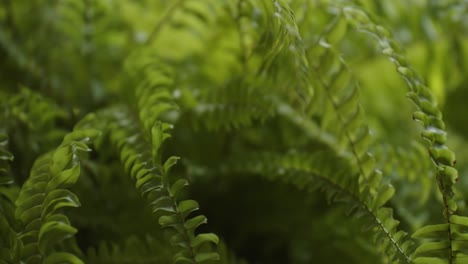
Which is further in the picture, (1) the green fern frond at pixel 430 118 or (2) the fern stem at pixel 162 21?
(2) the fern stem at pixel 162 21

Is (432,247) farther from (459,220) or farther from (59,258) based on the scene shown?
(59,258)

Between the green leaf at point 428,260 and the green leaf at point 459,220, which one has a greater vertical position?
the green leaf at point 459,220

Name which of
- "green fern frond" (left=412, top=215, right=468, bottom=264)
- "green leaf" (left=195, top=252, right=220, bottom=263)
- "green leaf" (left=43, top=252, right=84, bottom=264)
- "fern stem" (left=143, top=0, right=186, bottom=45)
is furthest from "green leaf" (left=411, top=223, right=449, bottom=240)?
"fern stem" (left=143, top=0, right=186, bottom=45)

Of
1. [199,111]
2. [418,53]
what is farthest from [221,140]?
[418,53]

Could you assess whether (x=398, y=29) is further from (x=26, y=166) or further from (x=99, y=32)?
(x=26, y=166)

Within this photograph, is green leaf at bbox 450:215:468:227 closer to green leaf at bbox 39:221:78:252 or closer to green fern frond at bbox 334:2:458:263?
green fern frond at bbox 334:2:458:263

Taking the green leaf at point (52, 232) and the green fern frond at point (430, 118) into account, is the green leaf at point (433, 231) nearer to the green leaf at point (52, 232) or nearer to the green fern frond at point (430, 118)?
the green fern frond at point (430, 118)

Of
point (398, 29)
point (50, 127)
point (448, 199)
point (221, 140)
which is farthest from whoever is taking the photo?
point (398, 29)

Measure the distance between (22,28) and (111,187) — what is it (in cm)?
30

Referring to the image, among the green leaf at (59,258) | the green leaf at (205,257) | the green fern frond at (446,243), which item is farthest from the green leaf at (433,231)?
the green leaf at (59,258)

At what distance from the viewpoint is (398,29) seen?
0.91 metres

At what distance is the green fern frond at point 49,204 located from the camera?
1.37ft

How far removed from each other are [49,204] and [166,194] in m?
0.09

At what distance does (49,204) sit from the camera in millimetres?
435
